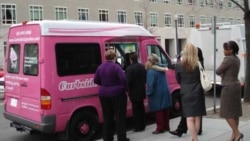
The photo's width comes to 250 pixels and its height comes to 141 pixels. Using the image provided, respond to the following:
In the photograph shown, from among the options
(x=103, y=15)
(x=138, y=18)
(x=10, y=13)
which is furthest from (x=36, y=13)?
(x=138, y=18)

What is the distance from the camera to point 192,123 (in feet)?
21.0

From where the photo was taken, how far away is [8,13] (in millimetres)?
39812

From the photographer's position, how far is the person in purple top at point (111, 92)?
275 inches

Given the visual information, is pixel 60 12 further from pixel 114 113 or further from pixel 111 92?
pixel 111 92

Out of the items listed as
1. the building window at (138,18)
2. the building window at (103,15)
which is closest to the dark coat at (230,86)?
the building window at (103,15)

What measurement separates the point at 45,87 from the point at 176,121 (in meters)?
3.42

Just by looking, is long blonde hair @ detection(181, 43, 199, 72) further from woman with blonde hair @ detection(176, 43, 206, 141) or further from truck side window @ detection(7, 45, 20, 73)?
truck side window @ detection(7, 45, 20, 73)

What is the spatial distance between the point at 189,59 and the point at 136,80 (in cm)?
210

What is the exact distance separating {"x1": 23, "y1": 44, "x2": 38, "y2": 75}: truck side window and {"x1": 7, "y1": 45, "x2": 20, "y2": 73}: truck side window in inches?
14.7

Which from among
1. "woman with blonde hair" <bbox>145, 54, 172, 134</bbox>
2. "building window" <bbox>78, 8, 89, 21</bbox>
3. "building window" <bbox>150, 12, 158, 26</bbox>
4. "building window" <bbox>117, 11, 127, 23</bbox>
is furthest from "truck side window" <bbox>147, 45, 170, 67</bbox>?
"building window" <bbox>150, 12, 158, 26</bbox>

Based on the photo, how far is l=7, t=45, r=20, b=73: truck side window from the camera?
26.2 ft

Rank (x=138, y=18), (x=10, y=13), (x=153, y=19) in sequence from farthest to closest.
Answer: (x=153, y=19) < (x=138, y=18) < (x=10, y=13)

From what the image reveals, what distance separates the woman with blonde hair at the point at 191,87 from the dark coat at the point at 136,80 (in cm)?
179

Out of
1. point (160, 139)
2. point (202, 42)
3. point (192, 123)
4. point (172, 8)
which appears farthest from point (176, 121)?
point (172, 8)
